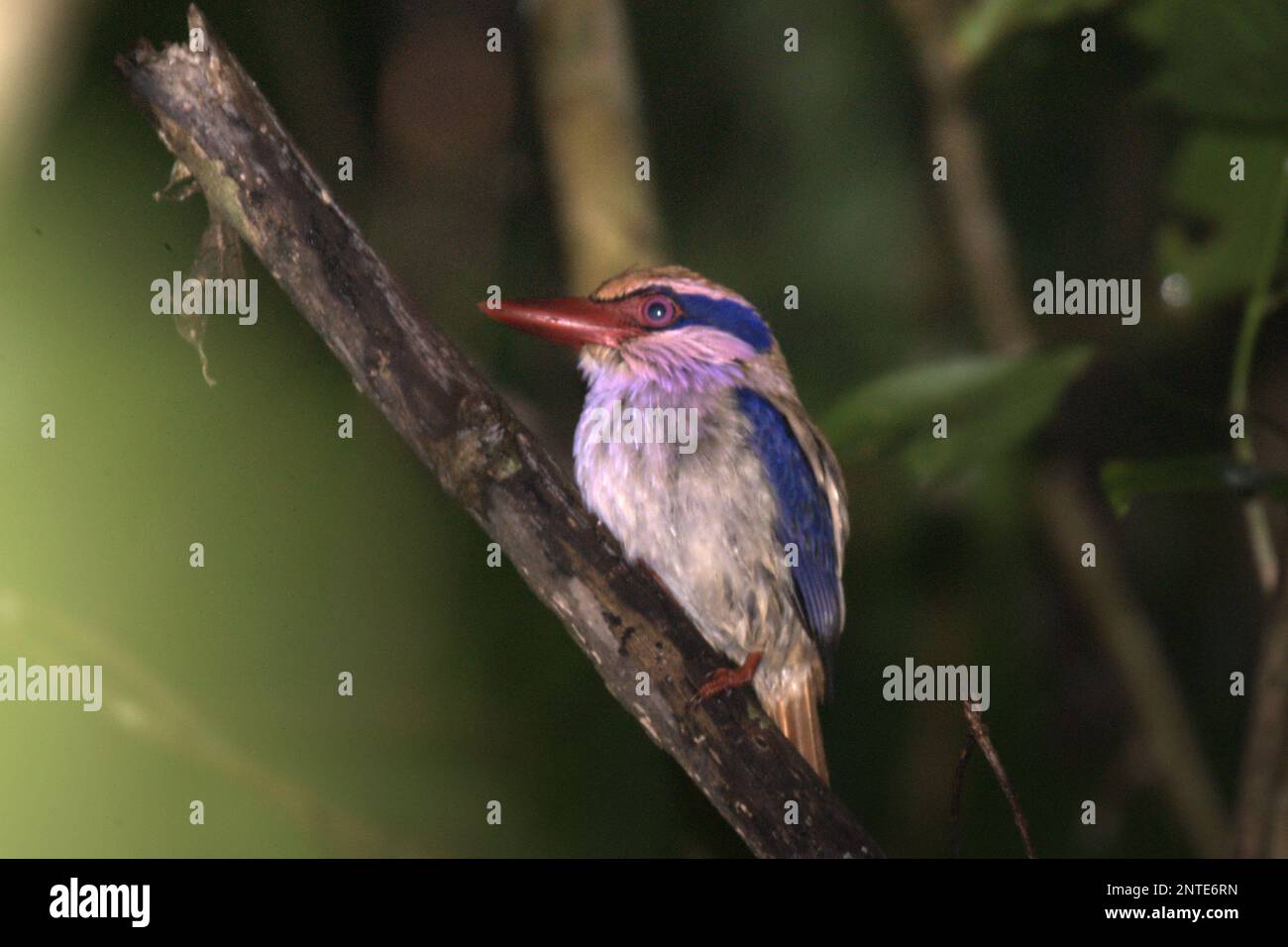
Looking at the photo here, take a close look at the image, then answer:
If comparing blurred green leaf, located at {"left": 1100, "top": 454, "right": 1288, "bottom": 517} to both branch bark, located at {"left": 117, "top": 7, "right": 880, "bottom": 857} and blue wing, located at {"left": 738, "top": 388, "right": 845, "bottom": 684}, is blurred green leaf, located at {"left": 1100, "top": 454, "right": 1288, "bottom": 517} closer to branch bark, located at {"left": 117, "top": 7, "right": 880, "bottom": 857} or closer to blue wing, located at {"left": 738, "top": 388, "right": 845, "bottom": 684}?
blue wing, located at {"left": 738, "top": 388, "right": 845, "bottom": 684}

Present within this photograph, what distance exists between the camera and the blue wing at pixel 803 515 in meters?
2.99

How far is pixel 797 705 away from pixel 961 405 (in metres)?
0.81

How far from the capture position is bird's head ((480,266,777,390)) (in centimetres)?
314

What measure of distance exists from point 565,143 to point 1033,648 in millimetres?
2620

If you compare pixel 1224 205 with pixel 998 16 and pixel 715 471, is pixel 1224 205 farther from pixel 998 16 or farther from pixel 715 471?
pixel 715 471

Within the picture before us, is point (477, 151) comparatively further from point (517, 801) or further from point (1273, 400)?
point (1273, 400)

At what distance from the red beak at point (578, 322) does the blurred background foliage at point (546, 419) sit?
545 millimetres

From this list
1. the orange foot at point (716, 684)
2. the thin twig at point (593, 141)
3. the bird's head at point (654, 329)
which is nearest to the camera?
the orange foot at point (716, 684)

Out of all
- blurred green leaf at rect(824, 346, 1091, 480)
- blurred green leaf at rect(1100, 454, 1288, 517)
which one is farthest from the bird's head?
blurred green leaf at rect(1100, 454, 1288, 517)

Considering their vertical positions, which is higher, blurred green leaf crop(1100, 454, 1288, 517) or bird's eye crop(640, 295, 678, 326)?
bird's eye crop(640, 295, 678, 326)

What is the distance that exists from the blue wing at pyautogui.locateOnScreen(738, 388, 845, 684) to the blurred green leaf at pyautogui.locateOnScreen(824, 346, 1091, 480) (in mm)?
117

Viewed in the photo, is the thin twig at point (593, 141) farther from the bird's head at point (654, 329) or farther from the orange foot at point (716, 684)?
the orange foot at point (716, 684)

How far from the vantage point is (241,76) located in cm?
216

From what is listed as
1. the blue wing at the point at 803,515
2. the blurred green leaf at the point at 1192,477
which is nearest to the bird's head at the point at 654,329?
the blue wing at the point at 803,515
